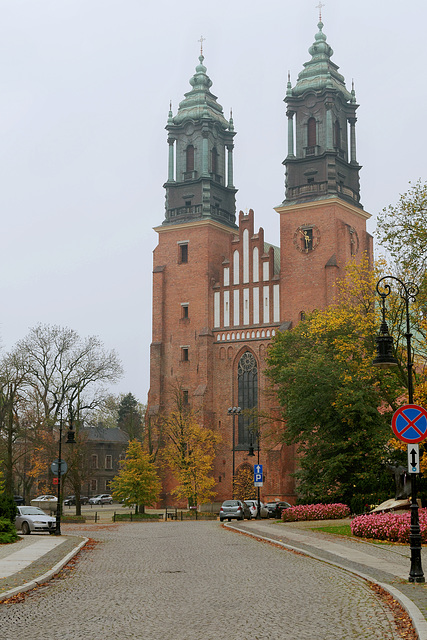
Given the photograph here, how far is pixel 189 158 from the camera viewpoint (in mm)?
70188

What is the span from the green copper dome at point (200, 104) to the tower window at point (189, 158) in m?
2.43

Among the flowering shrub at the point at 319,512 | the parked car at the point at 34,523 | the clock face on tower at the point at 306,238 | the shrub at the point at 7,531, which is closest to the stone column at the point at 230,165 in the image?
the clock face on tower at the point at 306,238

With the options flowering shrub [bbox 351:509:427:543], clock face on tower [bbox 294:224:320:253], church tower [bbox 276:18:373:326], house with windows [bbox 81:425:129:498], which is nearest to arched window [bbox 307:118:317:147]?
church tower [bbox 276:18:373:326]

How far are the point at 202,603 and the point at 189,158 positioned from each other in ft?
200

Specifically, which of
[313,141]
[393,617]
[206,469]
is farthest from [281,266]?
[393,617]

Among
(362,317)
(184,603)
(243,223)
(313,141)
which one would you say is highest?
(313,141)

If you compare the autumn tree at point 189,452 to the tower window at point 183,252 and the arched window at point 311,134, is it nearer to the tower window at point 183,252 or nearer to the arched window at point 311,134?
the tower window at point 183,252

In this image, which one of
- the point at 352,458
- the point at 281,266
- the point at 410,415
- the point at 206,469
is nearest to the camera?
the point at 410,415

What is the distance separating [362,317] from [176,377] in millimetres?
34756

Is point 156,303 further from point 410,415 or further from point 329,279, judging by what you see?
point 410,415

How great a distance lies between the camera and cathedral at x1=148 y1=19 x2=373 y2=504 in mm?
60781

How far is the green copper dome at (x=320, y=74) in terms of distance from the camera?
64875 mm

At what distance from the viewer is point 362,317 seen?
3167 centimetres

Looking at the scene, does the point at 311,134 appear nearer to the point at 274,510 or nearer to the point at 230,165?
the point at 230,165
